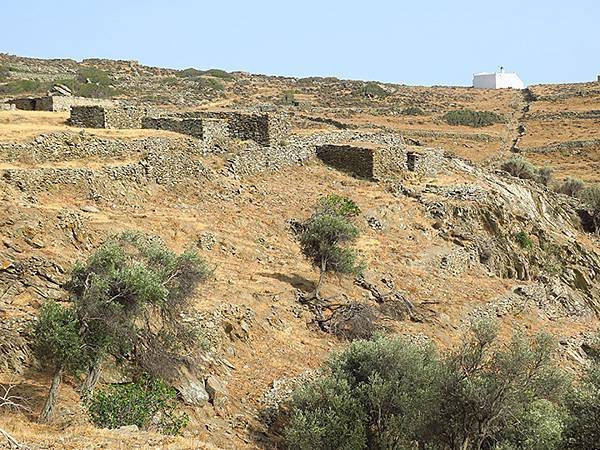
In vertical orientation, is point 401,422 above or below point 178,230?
below

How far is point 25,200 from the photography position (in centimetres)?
1508

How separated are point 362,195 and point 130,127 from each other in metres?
8.31

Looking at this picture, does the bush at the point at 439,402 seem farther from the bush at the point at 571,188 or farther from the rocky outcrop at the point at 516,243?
the bush at the point at 571,188

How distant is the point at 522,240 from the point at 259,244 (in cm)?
1180

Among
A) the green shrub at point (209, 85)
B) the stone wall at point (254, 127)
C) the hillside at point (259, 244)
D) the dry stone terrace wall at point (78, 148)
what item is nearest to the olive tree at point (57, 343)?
the hillside at point (259, 244)

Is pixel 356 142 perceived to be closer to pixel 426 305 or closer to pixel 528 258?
pixel 528 258

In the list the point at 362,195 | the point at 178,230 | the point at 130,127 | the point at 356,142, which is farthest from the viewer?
the point at 356,142

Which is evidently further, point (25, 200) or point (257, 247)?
point (257, 247)

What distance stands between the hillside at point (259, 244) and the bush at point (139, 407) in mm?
280

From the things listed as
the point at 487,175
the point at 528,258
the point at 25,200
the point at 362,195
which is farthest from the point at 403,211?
the point at 25,200

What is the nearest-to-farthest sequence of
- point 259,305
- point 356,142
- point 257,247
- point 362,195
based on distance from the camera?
point 259,305, point 257,247, point 362,195, point 356,142

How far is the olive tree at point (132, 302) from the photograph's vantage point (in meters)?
8.89

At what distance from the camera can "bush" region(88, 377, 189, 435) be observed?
877 centimetres

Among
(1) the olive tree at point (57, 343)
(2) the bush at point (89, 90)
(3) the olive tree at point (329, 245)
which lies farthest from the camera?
(2) the bush at point (89, 90)
